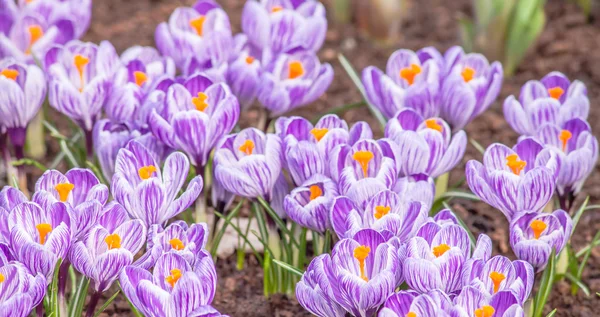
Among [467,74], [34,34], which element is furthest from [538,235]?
[34,34]

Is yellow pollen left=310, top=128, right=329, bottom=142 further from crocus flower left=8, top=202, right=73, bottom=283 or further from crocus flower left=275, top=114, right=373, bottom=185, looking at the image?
crocus flower left=8, top=202, right=73, bottom=283

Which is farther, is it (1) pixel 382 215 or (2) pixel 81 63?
(2) pixel 81 63

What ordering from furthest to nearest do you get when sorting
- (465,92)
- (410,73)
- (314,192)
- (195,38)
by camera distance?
(195,38)
(410,73)
(465,92)
(314,192)

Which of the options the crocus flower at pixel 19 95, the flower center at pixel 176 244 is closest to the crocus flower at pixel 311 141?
the flower center at pixel 176 244

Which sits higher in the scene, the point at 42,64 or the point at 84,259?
the point at 42,64

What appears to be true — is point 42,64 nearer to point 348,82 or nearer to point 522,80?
point 348,82

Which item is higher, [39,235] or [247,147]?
[247,147]

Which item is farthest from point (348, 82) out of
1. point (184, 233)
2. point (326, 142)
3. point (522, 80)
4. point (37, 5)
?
point (184, 233)

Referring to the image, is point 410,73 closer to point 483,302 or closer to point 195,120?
point 195,120

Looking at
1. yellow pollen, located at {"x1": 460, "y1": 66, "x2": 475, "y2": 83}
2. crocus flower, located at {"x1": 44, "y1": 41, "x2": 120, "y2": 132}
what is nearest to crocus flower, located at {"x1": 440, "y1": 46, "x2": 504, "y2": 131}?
yellow pollen, located at {"x1": 460, "y1": 66, "x2": 475, "y2": 83}
